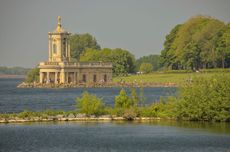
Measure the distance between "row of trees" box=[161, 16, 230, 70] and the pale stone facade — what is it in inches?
608

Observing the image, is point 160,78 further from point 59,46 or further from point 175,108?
point 175,108

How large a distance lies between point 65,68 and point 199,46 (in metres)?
25.7

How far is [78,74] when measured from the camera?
152000 millimetres

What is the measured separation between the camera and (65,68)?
14900 centimetres

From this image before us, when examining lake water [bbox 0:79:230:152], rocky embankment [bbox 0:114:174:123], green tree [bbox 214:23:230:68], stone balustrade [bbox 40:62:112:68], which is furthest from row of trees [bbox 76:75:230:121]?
green tree [bbox 214:23:230:68]

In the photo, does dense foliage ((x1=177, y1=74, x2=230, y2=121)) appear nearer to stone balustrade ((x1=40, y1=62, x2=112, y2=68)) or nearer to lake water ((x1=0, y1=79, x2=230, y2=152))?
lake water ((x1=0, y1=79, x2=230, y2=152))

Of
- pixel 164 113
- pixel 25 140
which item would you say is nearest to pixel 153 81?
pixel 164 113

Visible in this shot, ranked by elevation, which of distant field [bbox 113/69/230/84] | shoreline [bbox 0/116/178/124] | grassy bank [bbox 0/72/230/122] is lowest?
shoreline [bbox 0/116/178/124]

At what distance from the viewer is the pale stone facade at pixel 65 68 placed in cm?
14938

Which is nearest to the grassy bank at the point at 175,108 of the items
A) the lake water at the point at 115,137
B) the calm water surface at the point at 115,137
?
the lake water at the point at 115,137

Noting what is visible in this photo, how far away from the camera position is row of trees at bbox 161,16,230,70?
15975cm

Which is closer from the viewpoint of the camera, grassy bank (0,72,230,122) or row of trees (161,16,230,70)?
grassy bank (0,72,230,122)

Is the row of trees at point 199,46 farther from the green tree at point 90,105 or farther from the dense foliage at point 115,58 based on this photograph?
the green tree at point 90,105

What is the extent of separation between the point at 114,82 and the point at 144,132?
84878mm
